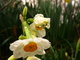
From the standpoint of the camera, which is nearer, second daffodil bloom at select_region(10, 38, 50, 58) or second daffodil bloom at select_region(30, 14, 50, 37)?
second daffodil bloom at select_region(10, 38, 50, 58)

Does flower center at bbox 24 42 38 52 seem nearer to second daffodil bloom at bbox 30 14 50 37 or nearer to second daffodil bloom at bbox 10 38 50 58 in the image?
second daffodil bloom at bbox 10 38 50 58

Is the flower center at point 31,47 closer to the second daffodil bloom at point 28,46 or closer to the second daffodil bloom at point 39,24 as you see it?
the second daffodil bloom at point 28,46

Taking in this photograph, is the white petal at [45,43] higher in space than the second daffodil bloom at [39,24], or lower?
lower

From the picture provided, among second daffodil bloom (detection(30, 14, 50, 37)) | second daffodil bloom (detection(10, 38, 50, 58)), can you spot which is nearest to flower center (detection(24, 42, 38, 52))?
second daffodil bloom (detection(10, 38, 50, 58))

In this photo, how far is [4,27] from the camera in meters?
1.71

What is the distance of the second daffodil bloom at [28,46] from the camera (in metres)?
0.50

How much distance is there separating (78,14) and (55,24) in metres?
0.48

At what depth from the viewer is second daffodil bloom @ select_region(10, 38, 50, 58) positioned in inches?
19.7

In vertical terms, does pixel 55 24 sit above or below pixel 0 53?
above

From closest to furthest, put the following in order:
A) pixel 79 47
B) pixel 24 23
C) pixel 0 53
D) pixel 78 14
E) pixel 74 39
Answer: pixel 24 23 < pixel 79 47 < pixel 0 53 < pixel 74 39 < pixel 78 14

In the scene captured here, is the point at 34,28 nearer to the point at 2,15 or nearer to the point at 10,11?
the point at 2,15

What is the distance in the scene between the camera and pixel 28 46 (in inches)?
20.5

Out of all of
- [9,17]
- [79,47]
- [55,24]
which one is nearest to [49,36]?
[55,24]

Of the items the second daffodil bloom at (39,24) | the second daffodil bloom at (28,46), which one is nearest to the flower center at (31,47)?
the second daffodil bloom at (28,46)
